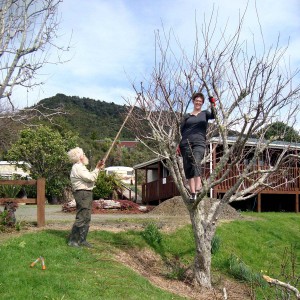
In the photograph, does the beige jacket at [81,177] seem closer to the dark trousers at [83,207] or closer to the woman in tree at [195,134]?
the dark trousers at [83,207]

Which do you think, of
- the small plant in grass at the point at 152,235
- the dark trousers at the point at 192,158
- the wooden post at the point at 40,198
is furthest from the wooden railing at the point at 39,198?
the dark trousers at the point at 192,158

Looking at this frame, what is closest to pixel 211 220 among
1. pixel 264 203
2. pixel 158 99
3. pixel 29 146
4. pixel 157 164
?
pixel 158 99

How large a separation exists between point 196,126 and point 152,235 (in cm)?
310

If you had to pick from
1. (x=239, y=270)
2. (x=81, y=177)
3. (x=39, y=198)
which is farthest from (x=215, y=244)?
(x=39, y=198)

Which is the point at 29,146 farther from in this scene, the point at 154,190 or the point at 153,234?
the point at 153,234

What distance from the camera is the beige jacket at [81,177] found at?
8.48 metres

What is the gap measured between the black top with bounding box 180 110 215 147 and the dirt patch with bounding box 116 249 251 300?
241cm

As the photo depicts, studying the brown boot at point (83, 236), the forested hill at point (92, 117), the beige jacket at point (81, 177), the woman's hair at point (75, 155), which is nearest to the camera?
→ the beige jacket at point (81, 177)

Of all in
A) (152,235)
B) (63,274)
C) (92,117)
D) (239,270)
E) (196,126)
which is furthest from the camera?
(92,117)

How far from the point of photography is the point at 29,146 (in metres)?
27.2

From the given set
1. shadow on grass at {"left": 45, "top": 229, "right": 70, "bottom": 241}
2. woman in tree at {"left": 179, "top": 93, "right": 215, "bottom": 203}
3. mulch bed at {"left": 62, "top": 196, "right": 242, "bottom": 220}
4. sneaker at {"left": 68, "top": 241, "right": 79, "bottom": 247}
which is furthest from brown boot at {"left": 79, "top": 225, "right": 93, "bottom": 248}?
mulch bed at {"left": 62, "top": 196, "right": 242, "bottom": 220}

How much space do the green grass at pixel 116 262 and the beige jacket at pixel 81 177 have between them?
1.10 metres

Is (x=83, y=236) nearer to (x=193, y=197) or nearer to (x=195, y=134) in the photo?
(x=193, y=197)

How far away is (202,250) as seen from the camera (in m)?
8.44
